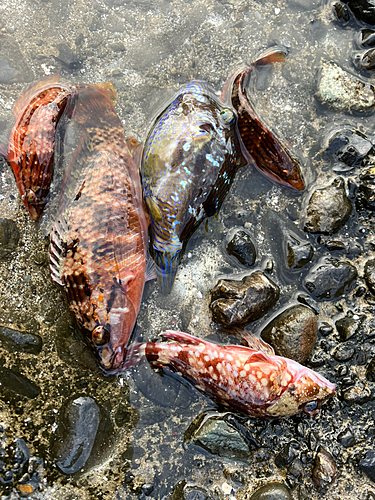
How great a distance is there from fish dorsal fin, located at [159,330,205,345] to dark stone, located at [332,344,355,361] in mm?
1354

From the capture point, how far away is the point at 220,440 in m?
3.47

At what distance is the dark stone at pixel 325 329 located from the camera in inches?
146

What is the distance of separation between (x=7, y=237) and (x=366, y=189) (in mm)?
3718

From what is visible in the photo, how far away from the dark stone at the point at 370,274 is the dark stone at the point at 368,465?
158cm

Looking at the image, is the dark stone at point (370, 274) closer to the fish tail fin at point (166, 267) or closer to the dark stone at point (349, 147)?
the dark stone at point (349, 147)

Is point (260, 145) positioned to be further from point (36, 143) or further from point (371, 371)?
point (371, 371)

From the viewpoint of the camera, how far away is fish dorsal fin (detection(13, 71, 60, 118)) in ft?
12.6

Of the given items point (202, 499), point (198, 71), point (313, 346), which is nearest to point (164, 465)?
point (202, 499)

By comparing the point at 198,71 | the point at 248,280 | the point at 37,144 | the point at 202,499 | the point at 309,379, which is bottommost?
the point at 202,499

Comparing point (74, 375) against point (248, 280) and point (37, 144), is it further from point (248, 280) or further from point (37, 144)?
point (37, 144)

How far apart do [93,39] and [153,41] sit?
657mm

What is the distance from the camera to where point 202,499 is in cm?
342

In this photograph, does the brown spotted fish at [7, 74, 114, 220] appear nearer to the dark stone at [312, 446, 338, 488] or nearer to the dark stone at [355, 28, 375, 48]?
the dark stone at [355, 28, 375, 48]

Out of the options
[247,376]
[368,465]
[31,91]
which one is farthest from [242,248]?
[31,91]
